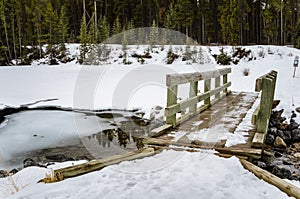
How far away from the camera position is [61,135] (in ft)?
24.4

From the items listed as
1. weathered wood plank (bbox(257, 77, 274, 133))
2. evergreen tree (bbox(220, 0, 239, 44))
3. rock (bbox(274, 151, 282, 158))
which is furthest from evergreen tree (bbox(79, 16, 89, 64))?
weathered wood plank (bbox(257, 77, 274, 133))

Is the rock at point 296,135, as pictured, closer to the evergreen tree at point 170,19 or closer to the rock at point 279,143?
the rock at point 279,143

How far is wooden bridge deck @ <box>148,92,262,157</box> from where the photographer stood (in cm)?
335

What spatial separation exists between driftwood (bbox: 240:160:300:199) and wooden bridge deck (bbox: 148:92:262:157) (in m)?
0.36

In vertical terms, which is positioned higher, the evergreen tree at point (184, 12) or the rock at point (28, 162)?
the evergreen tree at point (184, 12)

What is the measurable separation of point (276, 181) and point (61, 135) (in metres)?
6.15

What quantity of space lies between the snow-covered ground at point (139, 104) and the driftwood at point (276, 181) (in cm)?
5

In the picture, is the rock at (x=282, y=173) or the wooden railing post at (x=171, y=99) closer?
the rock at (x=282, y=173)

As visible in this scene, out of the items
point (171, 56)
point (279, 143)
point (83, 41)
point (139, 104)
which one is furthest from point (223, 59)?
point (279, 143)

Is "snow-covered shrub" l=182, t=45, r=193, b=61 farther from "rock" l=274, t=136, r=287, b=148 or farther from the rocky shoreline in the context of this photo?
"rock" l=274, t=136, r=287, b=148

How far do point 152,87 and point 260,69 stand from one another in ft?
19.6

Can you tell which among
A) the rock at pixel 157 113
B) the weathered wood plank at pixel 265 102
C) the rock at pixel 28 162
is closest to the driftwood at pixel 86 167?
the weathered wood plank at pixel 265 102

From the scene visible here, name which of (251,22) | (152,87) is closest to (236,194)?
(152,87)

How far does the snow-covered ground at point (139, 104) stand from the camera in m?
2.46
